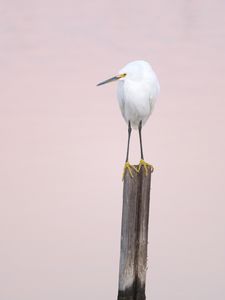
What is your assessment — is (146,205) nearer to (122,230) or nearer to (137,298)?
(122,230)

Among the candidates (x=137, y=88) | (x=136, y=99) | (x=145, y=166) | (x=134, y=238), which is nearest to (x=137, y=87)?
(x=137, y=88)

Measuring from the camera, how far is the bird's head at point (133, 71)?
6105 mm

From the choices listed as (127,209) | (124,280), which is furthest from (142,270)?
(127,209)

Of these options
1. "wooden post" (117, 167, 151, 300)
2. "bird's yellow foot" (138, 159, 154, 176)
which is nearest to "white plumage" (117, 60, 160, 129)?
"bird's yellow foot" (138, 159, 154, 176)

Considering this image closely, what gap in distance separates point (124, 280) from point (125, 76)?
2852 mm

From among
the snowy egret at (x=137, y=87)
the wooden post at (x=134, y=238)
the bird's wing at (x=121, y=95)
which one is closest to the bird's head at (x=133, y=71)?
the snowy egret at (x=137, y=87)

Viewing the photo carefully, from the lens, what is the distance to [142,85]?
6.15 m

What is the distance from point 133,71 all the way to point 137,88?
245 mm

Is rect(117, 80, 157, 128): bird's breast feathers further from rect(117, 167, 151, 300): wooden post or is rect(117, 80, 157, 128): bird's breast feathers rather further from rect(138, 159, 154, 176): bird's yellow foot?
rect(117, 167, 151, 300): wooden post

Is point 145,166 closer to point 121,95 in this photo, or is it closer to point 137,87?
point 137,87

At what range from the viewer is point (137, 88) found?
242 inches

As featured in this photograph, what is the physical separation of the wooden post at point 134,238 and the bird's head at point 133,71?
189 cm

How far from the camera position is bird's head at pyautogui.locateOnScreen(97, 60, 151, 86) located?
6.11m

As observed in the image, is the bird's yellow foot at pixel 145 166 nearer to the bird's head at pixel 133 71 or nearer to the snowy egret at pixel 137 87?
the snowy egret at pixel 137 87
